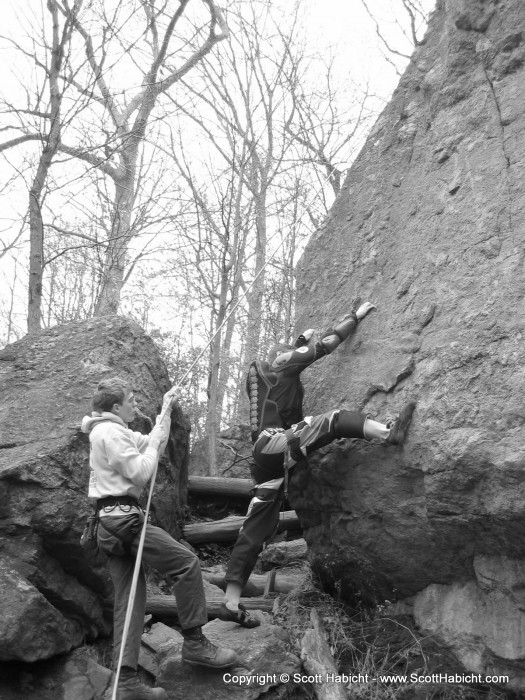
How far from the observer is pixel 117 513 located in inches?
162

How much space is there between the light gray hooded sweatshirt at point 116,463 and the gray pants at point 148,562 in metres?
0.15

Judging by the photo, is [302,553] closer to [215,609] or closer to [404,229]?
[215,609]

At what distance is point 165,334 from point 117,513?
23.1 feet

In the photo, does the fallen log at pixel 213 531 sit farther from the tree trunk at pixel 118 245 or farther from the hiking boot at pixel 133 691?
the tree trunk at pixel 118 245

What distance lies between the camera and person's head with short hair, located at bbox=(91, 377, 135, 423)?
4391 mm

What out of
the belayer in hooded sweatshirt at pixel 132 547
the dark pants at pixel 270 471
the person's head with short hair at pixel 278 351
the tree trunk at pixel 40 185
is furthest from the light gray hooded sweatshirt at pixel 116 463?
the tree trunk at pixel 40 185

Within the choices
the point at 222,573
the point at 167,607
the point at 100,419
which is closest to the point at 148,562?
A: the point at 100,419

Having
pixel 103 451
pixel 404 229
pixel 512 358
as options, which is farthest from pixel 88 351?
pixel 512 358

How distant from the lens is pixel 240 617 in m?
4.82

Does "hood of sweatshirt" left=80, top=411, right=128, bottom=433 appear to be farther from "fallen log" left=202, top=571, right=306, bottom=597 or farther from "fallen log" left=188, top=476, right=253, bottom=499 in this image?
"fallen log" left=188, top=476, right=253, bottom=499

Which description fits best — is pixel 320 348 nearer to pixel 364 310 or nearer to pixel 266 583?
pixel 364 310

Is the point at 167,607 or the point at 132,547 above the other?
the point at 132,547

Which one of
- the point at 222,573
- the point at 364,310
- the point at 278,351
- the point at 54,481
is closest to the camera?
the point at 54,481

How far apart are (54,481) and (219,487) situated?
9.22 ft
